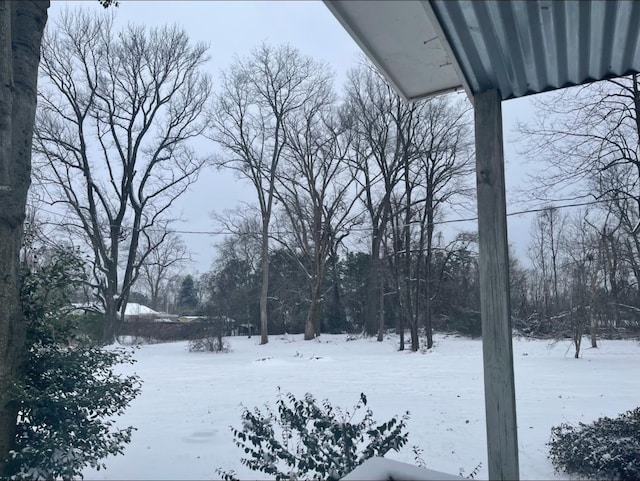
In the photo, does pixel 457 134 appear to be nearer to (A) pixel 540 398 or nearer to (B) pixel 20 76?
(A) pixel 540 398

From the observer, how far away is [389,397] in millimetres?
8531

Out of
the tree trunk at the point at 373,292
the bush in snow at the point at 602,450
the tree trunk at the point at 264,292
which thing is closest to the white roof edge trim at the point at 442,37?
the bush in snow at the point at 602,450

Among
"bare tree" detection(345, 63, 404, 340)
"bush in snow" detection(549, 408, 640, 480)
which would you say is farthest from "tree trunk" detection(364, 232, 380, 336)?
"bush in snow" detection(549, 408, 640, 480)

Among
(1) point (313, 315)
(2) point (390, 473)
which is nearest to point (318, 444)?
(2) point (390, 473)

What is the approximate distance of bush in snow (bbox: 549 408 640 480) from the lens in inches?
159

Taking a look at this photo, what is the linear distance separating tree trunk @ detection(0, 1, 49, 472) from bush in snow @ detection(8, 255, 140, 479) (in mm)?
138

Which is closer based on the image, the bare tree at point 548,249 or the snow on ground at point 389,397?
the snow on ground at point 389,397

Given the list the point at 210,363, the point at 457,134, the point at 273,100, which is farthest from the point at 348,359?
the point at 273,100

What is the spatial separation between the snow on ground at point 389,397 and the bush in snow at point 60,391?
797 millimetres

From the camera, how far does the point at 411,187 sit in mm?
22203

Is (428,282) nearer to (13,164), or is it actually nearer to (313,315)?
(313,315)

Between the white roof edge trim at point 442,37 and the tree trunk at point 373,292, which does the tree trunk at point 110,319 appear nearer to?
the tree trunk at point 373,292

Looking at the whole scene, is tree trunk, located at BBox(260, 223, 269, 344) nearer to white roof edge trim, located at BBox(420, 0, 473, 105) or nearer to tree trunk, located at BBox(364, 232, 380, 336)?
tree trunk, located at BBox(364, 232, 380, 336)

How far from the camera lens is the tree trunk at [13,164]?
4.01 meters
